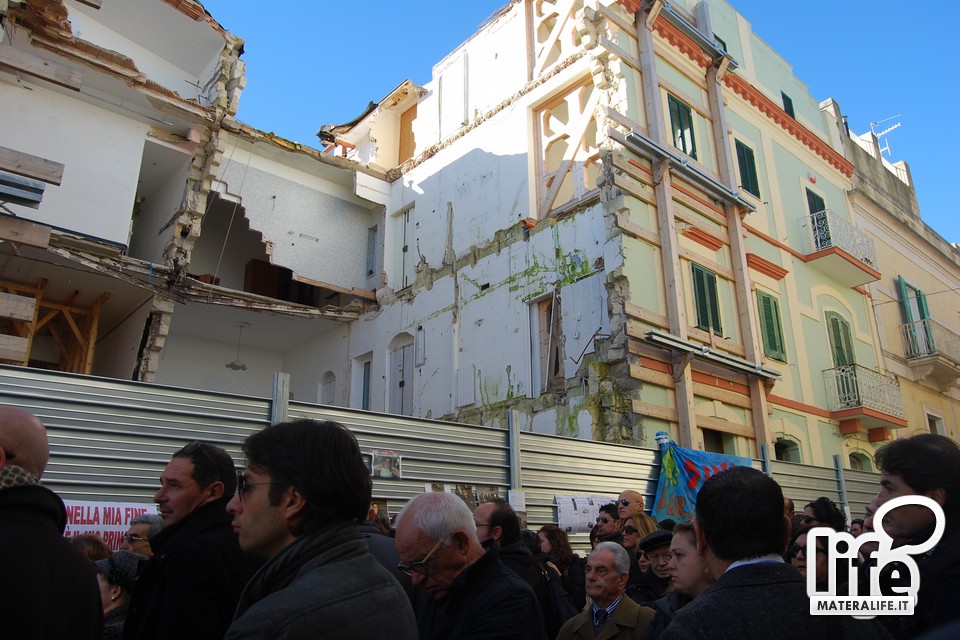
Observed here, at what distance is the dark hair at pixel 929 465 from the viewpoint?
3.23 meters

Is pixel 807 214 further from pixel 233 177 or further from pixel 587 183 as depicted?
pixel 233 177

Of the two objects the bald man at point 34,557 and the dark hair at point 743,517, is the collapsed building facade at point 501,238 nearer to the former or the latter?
the bald man at point 34,557

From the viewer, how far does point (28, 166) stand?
327 inches

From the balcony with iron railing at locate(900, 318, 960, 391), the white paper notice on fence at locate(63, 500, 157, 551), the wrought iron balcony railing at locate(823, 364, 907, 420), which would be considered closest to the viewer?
the white paper notice on fence at locate(63, 500, 157, 551)

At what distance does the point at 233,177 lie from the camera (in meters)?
17.6

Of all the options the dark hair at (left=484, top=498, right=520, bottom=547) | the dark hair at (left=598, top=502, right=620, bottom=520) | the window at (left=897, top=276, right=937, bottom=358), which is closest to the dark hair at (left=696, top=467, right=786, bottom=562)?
the dark hair at (left=484, top=498, right=520, bottom=547)

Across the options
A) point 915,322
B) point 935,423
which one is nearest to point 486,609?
point 915,322

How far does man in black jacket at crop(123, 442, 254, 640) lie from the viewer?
283 centimetres

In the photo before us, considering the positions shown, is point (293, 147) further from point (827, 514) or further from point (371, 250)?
point (827, 514)

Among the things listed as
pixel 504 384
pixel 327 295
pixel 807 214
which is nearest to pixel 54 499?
pixel 504 384

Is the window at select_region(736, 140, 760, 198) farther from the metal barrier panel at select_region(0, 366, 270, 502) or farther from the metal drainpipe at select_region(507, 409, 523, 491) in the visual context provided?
the metal barrier panel at select_region(0, 366, 270, 502)

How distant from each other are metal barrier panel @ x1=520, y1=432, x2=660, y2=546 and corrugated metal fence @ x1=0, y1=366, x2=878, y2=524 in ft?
0.05

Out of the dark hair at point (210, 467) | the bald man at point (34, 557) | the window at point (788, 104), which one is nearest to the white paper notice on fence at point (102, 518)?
the dark hair at point (210, 467)

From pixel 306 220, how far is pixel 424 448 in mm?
10666
